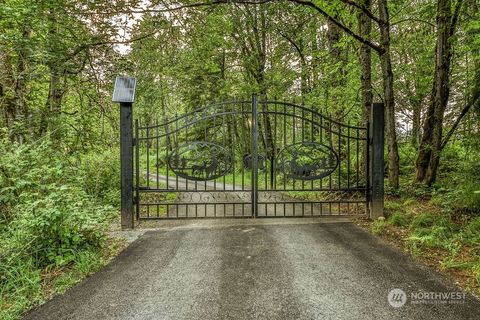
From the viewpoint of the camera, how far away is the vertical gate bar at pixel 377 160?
4504 mm

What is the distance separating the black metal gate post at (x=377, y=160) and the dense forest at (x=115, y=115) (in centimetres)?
31

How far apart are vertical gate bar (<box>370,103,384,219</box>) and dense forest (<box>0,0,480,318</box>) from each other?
30cm

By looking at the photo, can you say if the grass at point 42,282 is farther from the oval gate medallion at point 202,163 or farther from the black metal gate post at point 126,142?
the oval gate medallion at point 202,163

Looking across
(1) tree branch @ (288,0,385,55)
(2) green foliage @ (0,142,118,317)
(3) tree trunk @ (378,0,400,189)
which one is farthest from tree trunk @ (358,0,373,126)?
(2) green foliage @ (0,142,118,317)

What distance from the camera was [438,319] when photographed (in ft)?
6.65

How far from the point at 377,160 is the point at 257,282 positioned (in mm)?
3212

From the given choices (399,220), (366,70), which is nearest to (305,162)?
(399,220)

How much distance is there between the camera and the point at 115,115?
21.0ft

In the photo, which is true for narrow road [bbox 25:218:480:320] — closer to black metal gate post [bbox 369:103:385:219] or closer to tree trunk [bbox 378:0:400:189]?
black metal gate post [bbox 369:103:385:219]

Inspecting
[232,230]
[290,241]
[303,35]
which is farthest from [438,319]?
[303,35]

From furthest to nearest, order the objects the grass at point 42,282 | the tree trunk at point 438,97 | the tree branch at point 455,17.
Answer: the tree trunk at point 438,97
the tree branch at point 455,17
the grass at point 42,282

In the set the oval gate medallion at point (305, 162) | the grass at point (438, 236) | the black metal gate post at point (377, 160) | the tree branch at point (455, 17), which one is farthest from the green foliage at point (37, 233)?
the tree branch at point (455, 17)

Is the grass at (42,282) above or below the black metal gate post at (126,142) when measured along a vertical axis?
below

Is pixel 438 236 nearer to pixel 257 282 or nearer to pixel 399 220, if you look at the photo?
pixel 399 220
